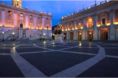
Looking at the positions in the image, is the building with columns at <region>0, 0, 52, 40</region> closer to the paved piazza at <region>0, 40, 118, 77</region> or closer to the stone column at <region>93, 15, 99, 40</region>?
the stone column at <region>93, 15, 99, 40</region>

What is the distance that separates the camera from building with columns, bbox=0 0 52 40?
224ft

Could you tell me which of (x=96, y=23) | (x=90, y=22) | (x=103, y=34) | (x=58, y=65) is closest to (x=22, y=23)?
(x=90, y=22)

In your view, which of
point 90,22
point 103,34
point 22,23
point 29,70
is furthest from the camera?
point 22,23

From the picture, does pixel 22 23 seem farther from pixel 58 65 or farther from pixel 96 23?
pixel 58 65

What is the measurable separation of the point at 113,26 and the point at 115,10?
4.68 metres

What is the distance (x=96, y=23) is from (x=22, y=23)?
34.1 metres

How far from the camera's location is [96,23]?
60.3m

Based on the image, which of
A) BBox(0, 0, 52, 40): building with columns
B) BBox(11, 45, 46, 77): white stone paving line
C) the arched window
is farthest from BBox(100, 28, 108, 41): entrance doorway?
BBox(11, 45, 46, 77): white stone paving line

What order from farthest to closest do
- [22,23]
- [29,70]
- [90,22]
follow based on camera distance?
1. [22,23]
2. [90,22]
3. [29,70]

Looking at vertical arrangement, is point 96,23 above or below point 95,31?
above

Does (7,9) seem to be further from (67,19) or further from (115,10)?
(115,10)

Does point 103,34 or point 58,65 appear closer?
point 58,65

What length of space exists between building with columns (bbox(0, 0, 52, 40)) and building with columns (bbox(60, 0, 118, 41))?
17557 millimetres

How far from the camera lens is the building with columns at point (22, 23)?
224ft
